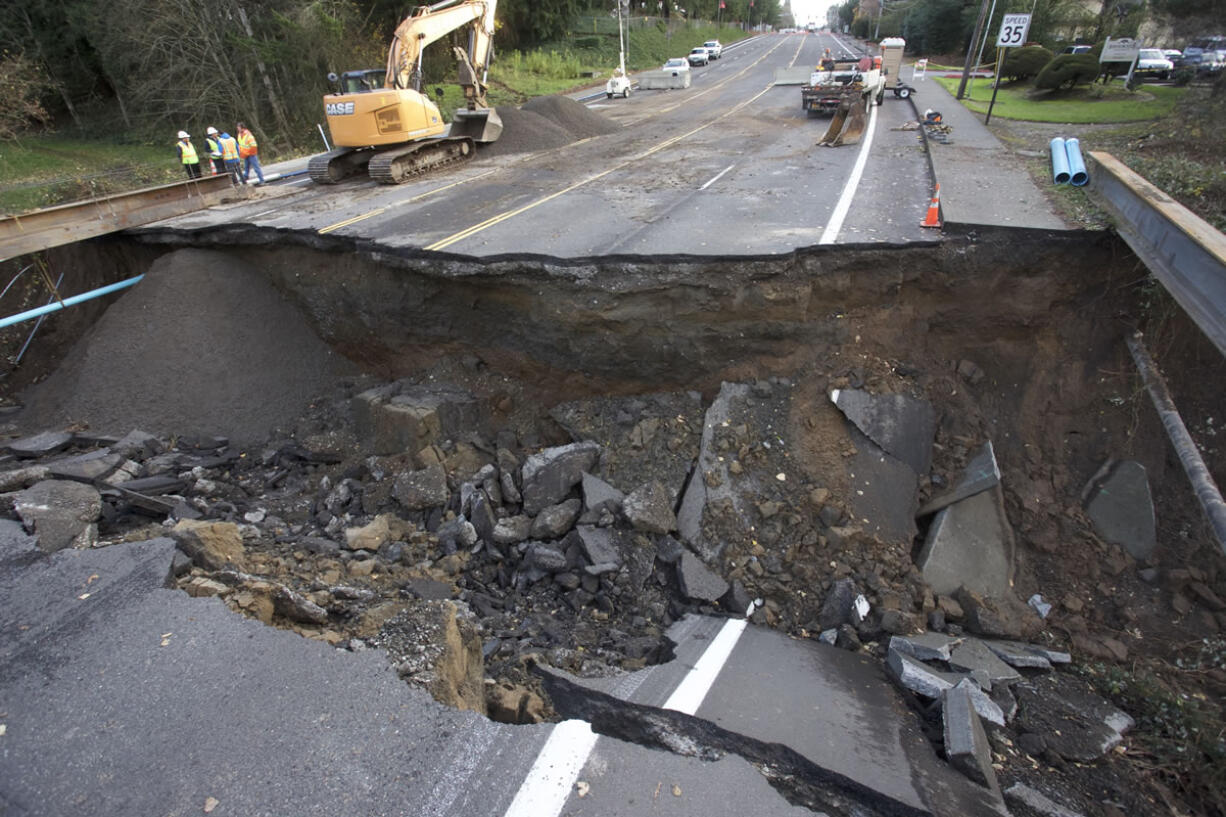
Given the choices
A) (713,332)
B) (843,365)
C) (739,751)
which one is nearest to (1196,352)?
(843,365)

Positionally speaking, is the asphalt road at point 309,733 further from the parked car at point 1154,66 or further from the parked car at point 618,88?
the parked car at point 1154,66

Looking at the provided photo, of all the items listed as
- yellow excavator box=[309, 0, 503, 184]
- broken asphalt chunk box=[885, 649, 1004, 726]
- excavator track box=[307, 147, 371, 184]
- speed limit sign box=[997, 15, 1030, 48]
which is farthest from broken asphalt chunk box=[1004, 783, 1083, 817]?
speed limit sign box=[997, 15, 1030, 48]

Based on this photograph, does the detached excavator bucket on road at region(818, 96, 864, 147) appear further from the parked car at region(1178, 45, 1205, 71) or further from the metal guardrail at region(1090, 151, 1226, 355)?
the parked car at region(1178, 45, 1205, 71)

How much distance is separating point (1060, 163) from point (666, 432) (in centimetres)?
761

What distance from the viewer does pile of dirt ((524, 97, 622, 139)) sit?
16.6 meters

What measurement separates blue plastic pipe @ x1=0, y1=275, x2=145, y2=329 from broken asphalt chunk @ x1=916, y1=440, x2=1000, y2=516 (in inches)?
441

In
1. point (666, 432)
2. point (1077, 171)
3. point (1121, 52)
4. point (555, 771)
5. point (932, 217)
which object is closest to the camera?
point (555, 771)

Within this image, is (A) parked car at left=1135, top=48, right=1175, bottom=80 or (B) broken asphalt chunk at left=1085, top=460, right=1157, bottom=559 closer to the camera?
(B) broken asphalt chunk at left=1085, top=460, right=1157, bottom=559

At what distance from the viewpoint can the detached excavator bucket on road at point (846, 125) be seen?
44.6 feet

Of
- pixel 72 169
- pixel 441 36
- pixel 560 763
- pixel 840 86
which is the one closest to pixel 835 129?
pixel 840 86

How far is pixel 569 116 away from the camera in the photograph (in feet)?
55.5

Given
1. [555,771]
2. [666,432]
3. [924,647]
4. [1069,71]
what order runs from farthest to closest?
1. [1069,71]
2. [666,432]
3. [924,647]
4. [555,771]

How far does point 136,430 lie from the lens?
764cm

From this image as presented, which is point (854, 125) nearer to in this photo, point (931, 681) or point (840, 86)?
point (840, 86)
